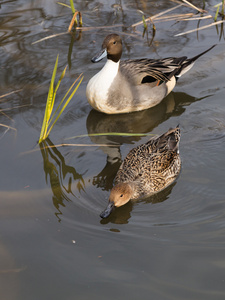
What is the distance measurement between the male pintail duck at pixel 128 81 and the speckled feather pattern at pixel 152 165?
1.05 meters

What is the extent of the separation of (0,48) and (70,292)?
15.6 ft

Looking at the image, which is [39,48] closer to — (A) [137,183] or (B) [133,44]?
(B) [133,44]

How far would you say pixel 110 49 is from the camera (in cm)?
594

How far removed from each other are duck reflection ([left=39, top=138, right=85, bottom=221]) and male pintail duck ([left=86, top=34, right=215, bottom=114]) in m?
0.96

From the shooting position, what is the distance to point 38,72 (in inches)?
266

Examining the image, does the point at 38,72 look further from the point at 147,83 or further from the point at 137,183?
the point at 137,183

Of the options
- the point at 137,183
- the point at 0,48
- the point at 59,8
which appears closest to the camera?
the point at 137,183

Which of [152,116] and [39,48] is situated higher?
[39,48]

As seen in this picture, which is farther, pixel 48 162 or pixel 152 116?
pixel 152 116

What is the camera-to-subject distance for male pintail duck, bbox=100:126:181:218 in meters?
4.71

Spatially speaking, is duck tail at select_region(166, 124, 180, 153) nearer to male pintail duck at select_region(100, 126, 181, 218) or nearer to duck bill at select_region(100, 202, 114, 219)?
male pintail duck at select_region(100, 126, 181, 218)

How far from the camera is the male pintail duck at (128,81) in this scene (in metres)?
5.91

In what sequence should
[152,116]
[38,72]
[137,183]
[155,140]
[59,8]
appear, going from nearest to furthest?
1. [137,183]
2. [155,140]
3. [152,116]
4. [38,72]
5. [59,8]

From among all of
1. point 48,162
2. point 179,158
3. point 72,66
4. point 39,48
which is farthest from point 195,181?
point 39,48
